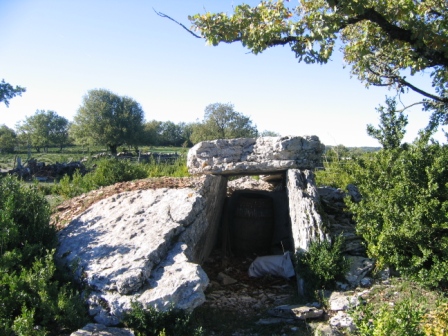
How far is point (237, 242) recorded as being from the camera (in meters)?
8.07

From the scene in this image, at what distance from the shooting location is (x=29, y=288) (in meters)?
4.08

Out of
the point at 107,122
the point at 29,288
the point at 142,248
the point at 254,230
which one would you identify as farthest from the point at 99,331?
the point at 107,122

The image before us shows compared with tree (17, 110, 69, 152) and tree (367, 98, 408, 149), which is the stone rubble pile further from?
tree (17, 110, 69, 152)

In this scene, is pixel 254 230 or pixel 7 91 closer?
pixel 7 91

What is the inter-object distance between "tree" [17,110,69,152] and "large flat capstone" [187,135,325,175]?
41841 mm

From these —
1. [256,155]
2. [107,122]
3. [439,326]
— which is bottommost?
[439,326]

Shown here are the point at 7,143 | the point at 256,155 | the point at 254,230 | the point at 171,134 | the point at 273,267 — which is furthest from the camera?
the point at 171,134

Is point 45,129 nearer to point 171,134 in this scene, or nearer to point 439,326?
point 171,134

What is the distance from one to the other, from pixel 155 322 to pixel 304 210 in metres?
3.07

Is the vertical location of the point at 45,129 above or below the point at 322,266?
above

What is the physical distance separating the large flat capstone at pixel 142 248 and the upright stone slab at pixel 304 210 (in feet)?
4.71

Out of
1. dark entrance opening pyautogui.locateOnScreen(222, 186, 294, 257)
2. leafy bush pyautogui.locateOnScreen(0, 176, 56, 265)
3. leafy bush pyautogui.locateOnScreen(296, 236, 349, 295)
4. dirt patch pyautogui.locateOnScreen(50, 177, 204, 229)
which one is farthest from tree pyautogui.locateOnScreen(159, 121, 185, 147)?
leafy bush pyautogui.locateOnScreen(296, 236, 349, 295)

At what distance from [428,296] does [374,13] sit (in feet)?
11.4

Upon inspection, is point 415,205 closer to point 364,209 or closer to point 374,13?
point 364,209
